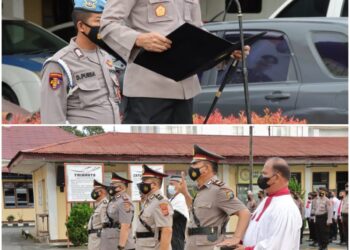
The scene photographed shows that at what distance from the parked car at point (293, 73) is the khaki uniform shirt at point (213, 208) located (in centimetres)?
78

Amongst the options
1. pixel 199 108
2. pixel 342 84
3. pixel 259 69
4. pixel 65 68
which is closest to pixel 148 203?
pixel 199 108

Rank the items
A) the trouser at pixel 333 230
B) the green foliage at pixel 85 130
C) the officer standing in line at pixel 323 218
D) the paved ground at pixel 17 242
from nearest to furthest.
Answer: the green foliage at pixel 85 130 < the paved ground at pixel 17 242 < the officer standing in line at pixel 323 218 < the trouser at pixel 333 230

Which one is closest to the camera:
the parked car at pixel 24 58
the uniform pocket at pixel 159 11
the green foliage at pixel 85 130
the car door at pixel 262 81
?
the uniform pocket at pixel 159 11

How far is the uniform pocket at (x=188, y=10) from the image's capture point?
3867 mm

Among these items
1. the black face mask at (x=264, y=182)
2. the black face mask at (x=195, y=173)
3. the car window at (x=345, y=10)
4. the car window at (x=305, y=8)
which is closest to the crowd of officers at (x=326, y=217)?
the car window at (x=305, y=8)

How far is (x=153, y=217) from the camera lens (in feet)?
18.8

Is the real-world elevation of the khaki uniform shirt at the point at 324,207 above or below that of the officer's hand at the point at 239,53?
below

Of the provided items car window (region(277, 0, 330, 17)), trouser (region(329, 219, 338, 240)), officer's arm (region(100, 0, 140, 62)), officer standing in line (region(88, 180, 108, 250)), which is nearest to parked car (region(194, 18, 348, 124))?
officer's arm (region(100, 0, 140, 62))

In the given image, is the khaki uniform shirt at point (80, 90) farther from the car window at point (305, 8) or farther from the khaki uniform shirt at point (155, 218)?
the car window at point (305, 8)

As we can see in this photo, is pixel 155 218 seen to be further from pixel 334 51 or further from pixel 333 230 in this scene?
pixel 333 230

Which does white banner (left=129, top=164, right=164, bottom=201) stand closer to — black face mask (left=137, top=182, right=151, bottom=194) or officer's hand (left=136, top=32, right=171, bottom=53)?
black face mask (left=137, top=182, right=151, bottom=194)

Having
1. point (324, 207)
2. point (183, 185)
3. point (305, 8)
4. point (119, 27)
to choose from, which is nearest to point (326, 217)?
point (324, 207)

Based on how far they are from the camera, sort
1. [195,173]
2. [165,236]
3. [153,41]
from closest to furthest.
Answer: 1. [153,41]
2. [195,173]
3. [165,236]

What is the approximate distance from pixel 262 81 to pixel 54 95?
1.72 meters
